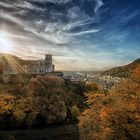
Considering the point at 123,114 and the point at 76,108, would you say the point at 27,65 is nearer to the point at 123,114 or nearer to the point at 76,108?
the point at 76,108

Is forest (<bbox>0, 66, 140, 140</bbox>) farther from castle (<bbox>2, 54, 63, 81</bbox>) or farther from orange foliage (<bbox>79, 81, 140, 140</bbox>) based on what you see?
castle (<bbox>2, 54, 63, 81</bbox>)

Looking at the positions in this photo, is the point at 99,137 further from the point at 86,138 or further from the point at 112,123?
the point at 86,138

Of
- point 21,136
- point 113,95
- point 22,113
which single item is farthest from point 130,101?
point 22,113

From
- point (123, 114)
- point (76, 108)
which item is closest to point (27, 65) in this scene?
point (76, 108)

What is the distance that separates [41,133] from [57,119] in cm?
1470

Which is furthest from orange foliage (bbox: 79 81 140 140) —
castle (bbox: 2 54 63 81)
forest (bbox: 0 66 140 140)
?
castle (bbox: 2 54 63 81)

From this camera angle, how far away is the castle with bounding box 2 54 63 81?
Result: 134 m

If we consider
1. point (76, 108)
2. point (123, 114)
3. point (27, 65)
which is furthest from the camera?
point (27, 65)

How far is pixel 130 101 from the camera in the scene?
21688 millimetres

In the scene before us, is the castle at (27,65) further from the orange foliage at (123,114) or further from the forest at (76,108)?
the orange foliage at (123,114)

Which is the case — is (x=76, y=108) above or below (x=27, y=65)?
below

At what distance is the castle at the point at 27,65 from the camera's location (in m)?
134

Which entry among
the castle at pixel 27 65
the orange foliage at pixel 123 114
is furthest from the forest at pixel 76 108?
the castle at pixel 27 65

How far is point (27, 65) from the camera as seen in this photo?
497 feet
